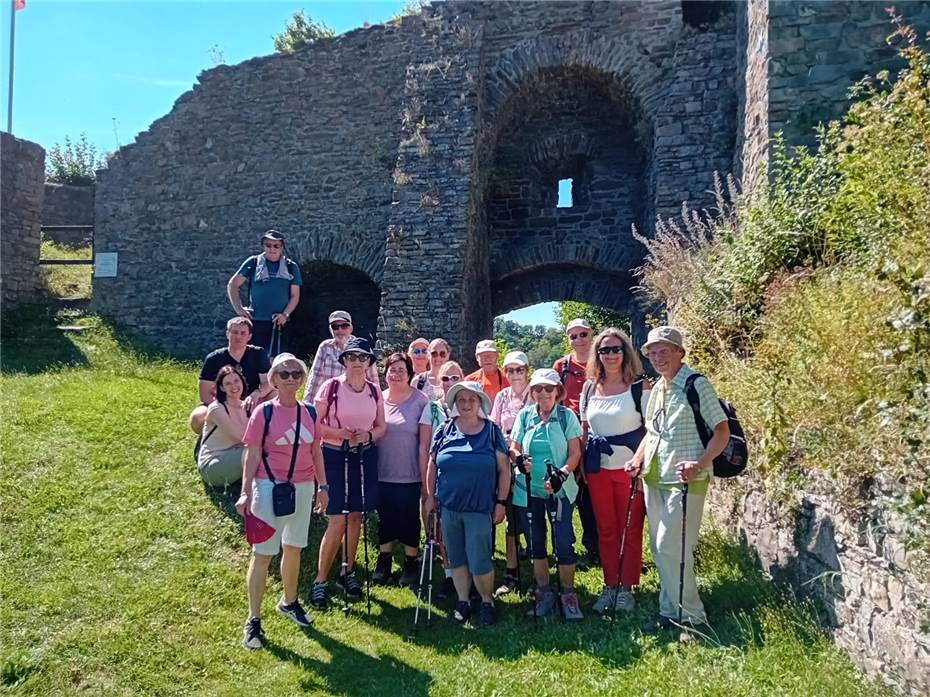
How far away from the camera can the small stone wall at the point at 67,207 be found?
16.5m

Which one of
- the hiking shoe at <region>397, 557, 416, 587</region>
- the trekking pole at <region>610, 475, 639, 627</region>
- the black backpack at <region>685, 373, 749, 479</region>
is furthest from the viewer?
the hiking shoe at <region>397, 557, 416, 587</region>

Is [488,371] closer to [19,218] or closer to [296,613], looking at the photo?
[296,613]

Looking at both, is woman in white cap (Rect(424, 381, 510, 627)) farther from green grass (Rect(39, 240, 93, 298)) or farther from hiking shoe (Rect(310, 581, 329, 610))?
green grass (Rect(39, 240, 93, 298))

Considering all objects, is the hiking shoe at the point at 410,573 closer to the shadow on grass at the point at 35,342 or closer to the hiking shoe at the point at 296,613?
the hiking shoe at the point at 296,613

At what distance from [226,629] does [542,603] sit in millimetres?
2036

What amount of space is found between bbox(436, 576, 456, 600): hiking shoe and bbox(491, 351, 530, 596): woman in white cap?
0.33 metres

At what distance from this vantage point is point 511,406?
4945mm

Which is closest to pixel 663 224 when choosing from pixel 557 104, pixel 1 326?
pixel 557 104

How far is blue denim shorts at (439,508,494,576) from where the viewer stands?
424 cm

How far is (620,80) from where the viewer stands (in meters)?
9.62

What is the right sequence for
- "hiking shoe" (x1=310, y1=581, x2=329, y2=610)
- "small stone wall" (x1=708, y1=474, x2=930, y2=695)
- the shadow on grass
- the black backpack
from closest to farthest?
"small stone wall" (x1=708, y1=474, x2=930, y2=695), the black backpack, "hiking shoe" (x1=310, y1=581, x2=329, y2=610), the shadow on grass

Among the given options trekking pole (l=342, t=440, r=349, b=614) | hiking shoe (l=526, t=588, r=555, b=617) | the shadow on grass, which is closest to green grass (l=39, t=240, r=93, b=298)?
the shadow on grass

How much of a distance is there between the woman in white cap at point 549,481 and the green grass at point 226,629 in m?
0.26

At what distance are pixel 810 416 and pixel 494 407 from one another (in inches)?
86.2
